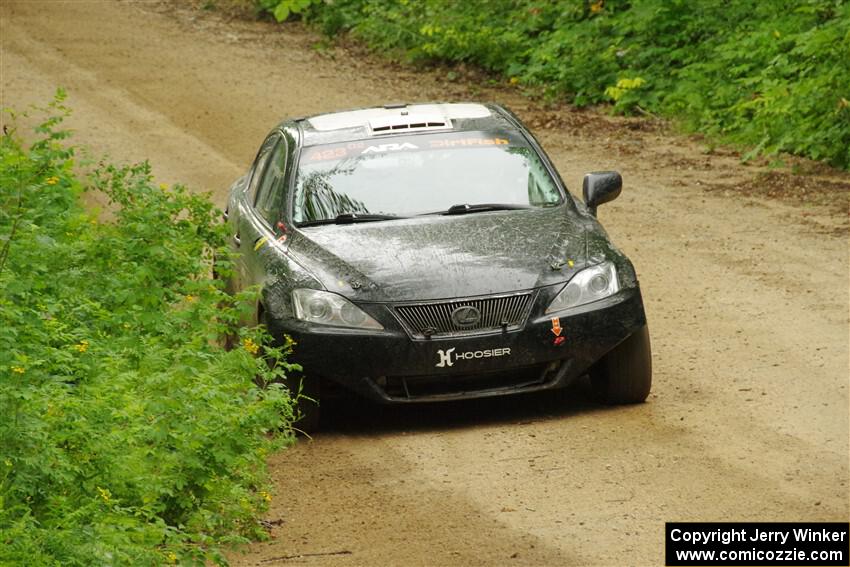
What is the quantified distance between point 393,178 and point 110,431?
12.9 feet

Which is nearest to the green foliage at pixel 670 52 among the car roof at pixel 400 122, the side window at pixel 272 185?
the car roof at pixel 400 122

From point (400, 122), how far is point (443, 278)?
1.98 m

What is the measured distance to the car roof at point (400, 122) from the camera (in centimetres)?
1017

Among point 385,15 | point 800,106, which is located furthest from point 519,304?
point 385,15

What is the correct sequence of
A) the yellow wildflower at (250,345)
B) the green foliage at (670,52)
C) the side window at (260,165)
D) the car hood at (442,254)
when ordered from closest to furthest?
1. the yellow wildflower at (250,345)
2. the car hood at (442,254)
3. the side window at (260,165)
4. the green foliage at (670,52)

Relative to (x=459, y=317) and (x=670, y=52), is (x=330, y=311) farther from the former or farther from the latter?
(x=670, y=52)

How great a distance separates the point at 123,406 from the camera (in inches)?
257

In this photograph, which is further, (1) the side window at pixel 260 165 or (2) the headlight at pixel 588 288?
(1) the side window at pixel 260 165

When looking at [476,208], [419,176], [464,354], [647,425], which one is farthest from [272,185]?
[647,425]

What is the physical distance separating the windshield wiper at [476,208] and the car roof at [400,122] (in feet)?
2.61

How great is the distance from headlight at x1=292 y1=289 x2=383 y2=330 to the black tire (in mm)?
1383

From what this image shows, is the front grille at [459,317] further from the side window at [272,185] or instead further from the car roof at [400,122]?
the car roof at [400,122]

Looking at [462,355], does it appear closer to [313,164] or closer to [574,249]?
[574,249]

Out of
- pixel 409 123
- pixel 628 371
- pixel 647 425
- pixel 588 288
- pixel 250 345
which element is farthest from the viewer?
pixel 409 123
